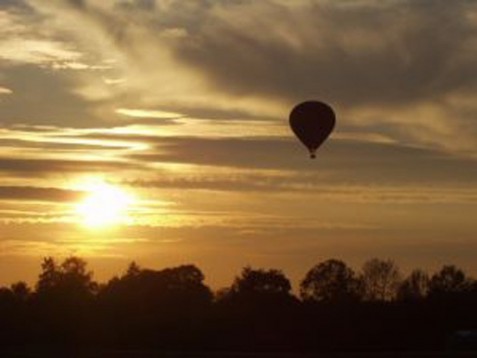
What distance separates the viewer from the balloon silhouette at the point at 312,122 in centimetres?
5709

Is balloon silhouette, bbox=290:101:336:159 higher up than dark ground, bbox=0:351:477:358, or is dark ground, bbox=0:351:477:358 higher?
balloon silhouette, bbox=290:101:336:159

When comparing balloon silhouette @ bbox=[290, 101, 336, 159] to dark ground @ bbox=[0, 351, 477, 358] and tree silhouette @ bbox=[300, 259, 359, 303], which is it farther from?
tree silhouette @ bbox=[300, 259, 359, 303]

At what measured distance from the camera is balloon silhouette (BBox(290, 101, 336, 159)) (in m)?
57.1

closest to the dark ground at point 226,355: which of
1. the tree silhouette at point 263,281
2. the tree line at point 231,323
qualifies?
the tree line at point 231,323

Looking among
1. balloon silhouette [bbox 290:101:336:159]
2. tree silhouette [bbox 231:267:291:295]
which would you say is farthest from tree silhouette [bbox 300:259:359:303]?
balloon silhouette [bbox 290:101:336:159]

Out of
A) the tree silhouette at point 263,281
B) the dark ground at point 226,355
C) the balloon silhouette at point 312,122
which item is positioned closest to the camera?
the dark ground at point 226,355

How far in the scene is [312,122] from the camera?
57312mm

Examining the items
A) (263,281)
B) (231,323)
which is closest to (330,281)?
(263,281)

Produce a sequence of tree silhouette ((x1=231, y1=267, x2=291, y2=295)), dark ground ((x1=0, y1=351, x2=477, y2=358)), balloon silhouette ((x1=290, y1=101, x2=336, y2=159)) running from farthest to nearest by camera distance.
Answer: tree silhouette ((x1=231, y1=267, x2=291, y2=295)) → balloon silhouette ((x1=290, y1=101, x2=336, y2=159)) → dark ground ((x1=0, y1=351, x2=477, y2=358))

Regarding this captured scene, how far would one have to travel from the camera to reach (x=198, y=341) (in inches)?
2506

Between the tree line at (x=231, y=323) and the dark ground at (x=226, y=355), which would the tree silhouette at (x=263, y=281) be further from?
the dark ground at (x=226, y=355)

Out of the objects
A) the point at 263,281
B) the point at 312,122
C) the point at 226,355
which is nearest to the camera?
the point at 226,355

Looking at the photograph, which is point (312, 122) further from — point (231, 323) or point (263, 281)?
point (263, 281)

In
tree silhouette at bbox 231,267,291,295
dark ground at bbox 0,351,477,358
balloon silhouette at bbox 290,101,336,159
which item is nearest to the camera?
dark ground at bbox 0,351,477,358
